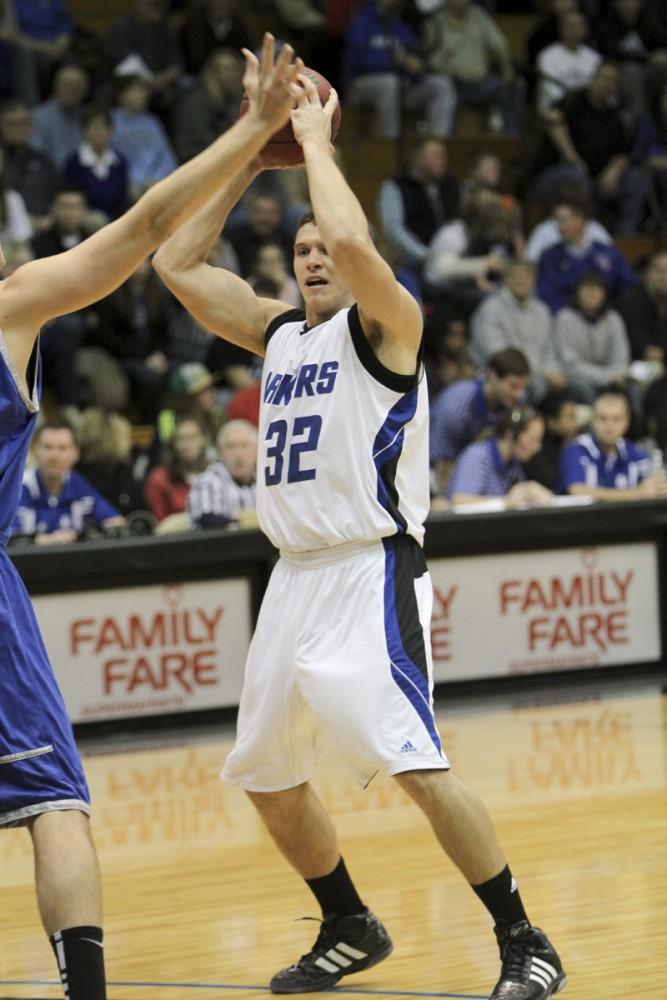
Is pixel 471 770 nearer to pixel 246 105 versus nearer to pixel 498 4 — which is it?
pixel 246 105

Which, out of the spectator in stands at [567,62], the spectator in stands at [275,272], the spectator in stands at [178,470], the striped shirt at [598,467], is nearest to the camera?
the spectator in stands at [178,470]

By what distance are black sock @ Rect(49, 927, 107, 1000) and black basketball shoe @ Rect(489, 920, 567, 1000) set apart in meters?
1.22

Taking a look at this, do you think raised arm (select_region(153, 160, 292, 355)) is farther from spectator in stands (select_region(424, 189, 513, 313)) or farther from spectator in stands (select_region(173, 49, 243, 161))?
spectator in stands (select_region(173, 49, 243, 161))

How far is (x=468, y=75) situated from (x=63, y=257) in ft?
42.6

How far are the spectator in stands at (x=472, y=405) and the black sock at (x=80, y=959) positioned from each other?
7.32 meters

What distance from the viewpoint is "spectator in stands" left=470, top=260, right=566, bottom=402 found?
1344 centimetres

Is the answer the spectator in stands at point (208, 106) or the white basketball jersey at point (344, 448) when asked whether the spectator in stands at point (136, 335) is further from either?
the white basketball jersey at point (344, 448)

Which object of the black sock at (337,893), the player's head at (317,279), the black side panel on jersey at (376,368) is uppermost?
the player's head at (317,279)

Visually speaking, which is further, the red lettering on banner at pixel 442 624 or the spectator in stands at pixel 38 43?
the spectator in stands at pixel 38 43

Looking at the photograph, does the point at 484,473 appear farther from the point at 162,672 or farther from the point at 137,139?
the point at 137,139

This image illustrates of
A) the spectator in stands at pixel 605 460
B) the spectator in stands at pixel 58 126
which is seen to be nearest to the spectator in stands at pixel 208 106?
the spectator in stands at pixel 58 126

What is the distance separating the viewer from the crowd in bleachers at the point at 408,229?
10.7 m

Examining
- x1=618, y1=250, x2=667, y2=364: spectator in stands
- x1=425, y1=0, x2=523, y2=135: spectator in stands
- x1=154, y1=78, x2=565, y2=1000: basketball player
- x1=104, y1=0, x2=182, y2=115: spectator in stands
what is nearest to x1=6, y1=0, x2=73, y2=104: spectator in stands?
x1=104, y1=0, x2=182, y2=115: spectator in stands

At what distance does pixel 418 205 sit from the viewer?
47.4 feet
